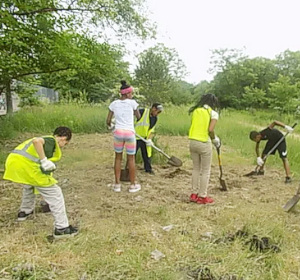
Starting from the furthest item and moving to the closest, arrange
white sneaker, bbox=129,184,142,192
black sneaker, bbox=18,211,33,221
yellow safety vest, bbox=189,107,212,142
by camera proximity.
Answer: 1. white sneaker, bbox=129,184,142,192
2. yellow safety vest, bbox=189,107,212,142
3. black sneaker, bbox=18,211,33,221

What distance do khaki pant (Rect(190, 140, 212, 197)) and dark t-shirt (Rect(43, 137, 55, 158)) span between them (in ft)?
5.61

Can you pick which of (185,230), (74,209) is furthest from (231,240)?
(74,209)

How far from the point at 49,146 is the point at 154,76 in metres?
19.4

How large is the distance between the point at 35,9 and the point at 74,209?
326cm

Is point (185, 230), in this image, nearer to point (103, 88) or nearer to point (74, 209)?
point (74, 209)

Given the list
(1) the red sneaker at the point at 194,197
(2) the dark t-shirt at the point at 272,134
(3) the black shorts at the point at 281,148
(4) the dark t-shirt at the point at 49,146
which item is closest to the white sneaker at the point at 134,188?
(1) the red sneaker at the point at 194,197

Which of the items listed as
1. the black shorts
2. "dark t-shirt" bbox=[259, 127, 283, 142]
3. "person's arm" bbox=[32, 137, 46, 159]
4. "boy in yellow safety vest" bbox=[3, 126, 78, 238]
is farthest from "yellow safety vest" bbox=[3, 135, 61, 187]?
the black shorts

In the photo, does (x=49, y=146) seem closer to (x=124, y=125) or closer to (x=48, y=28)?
(x=124, y=125)

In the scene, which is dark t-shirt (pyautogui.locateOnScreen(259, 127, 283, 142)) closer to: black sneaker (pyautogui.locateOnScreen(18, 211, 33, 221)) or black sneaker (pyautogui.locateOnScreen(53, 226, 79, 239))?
black sneaker (pyautogui.locateOnScreen(53, 226, 79, 239))

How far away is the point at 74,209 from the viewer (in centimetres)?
391

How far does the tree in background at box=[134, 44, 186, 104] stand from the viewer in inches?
824

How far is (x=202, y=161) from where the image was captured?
4.16 m

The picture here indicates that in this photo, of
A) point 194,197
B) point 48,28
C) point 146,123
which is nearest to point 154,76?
point 48,28

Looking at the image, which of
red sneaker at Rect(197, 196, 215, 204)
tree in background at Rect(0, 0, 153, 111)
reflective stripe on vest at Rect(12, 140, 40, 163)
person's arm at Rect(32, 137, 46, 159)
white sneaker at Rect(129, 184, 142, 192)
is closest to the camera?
person's arm at Rect(32, 137, 46, 159)
